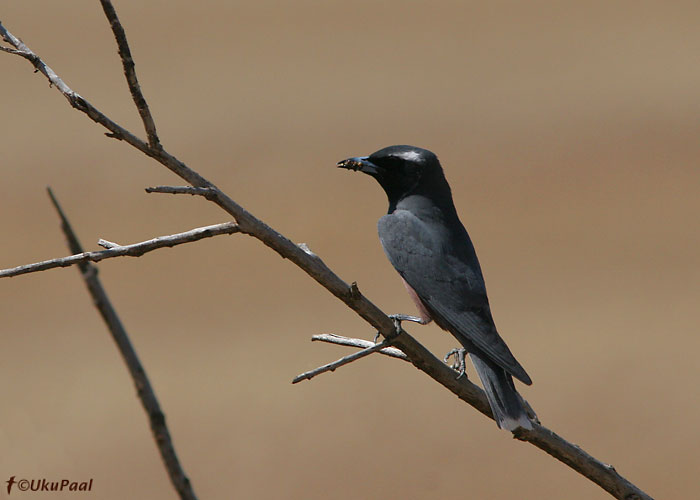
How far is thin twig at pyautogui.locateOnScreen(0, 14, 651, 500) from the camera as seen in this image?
7.12ft

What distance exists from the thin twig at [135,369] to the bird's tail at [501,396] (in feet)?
6.67

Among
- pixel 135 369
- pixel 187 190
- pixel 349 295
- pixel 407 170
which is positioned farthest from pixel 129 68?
pixel 407 170

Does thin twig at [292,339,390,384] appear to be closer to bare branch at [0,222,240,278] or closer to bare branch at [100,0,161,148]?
bare branch at [0,222,240,278]

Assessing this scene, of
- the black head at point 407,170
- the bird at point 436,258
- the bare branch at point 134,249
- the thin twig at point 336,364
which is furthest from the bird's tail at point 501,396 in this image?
the bare branch at point 134,249

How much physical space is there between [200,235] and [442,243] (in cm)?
211

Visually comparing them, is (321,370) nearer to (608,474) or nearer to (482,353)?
(608,474)

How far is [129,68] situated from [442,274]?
2.30m

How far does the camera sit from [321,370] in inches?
98.1

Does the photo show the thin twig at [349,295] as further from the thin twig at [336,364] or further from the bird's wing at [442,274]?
the bird's wing at [442,274]

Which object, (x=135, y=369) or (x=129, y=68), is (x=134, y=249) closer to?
(x=129, y=68)

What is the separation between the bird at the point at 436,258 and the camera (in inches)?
140

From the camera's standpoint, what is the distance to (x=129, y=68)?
2.02m

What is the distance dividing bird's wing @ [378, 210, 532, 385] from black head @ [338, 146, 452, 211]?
15 cm

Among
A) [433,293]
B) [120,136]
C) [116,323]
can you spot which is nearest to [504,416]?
[433,293]
